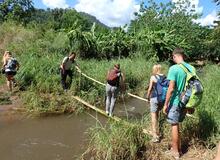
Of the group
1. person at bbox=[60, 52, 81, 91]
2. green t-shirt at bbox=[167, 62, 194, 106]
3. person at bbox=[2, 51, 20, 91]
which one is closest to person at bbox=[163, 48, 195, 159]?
green t-shirt at bbox=[167, 62, 194, 106]

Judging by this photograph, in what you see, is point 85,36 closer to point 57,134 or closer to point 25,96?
point 25,96

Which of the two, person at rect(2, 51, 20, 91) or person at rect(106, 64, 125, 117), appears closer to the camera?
person at rect(106, 64, 125, 117)

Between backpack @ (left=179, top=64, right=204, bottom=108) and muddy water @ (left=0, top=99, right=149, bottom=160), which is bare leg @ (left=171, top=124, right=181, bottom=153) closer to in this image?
backpack @ (left=179, top=64, right=204, bottom=108)

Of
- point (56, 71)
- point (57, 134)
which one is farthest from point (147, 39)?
point (57, 134)

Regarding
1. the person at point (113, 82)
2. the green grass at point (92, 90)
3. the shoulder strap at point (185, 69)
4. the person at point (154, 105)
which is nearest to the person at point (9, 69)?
the green grass at point (92, 90)

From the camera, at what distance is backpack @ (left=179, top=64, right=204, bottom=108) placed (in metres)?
6.67

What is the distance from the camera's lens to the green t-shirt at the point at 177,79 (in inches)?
267

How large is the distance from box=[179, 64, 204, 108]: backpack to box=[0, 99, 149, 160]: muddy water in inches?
120

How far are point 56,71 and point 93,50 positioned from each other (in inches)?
297

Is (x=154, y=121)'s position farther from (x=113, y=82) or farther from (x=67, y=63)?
(x=67, y=63)

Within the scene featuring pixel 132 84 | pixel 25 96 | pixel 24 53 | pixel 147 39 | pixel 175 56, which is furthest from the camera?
pixel 147 39

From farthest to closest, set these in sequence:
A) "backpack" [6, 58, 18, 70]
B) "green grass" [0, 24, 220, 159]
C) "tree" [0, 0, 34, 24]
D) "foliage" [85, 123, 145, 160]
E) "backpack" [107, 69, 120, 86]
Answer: "tree" [0, 0, 34, 24]
"backpack" [6, 58, 18, 70]
"backpack" [107, 69, 120, 86]
"green grass" [0, 24, 220, 159]
"foliage" [85, 123, 145, 160]

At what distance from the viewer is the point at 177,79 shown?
22.5ft

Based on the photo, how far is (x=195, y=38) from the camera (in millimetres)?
44625
